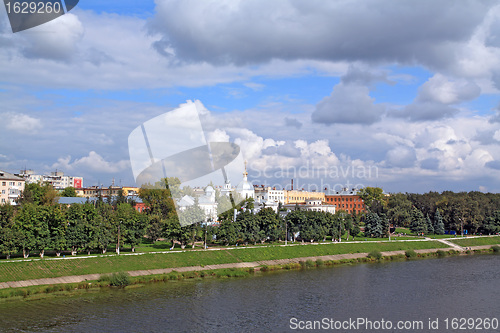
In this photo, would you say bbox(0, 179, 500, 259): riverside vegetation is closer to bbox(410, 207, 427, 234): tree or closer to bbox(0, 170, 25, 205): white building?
bbox(410, 207, 427, 234): tree

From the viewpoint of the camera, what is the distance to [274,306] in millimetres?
37406

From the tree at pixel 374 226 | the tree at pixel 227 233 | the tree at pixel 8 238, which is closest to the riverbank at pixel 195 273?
the tree at pixel 8 238

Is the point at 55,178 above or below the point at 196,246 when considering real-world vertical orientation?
above

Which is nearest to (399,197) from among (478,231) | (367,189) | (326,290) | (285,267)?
(367,189)

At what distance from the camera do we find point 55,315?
33625 mm

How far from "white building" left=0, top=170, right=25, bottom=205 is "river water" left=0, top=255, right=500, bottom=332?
198ft

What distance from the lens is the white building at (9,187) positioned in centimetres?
9200

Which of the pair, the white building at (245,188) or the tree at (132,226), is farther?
the white building at (245,188)

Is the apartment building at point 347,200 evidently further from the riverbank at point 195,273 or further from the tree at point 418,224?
the riverbank at point 195,273

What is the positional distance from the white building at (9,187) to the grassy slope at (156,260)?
5205 cm

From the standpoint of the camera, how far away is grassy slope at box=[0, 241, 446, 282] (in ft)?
143

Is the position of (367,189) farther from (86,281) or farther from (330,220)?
(86,281)

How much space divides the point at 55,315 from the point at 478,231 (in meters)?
Result: 89.8

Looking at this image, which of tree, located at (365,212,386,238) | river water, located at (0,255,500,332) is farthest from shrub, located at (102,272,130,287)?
tree, located at (365,212,386,238)
